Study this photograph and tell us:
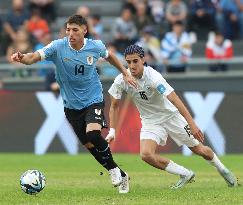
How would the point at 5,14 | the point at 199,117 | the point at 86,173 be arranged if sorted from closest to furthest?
the point at 86,173 < the point at 199,117 < the point at 5,14

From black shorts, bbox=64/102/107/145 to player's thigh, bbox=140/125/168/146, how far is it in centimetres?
76

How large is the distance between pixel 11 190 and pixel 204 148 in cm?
302

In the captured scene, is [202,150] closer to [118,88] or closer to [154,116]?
[154,116]

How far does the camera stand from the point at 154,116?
13.9m

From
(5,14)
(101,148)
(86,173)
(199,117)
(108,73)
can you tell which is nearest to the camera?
(101,148)

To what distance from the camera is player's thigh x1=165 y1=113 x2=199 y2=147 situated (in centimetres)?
1378

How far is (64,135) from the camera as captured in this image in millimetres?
23000

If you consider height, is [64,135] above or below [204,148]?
below

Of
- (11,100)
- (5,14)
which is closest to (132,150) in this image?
(11,100)

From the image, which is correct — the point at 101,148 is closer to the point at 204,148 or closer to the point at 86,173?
the point at 204,148

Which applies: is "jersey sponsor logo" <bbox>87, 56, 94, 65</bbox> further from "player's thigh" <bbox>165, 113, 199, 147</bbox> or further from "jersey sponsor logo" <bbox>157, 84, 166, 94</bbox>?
"player's thigh" <bbox>165, 113, 199, 147</bbox>

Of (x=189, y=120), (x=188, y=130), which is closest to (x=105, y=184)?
(x=188, y=130)

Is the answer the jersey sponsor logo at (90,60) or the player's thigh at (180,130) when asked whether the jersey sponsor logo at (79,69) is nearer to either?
the jersey sponsor logo at (90,60)

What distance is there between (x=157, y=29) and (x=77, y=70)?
548 inches
